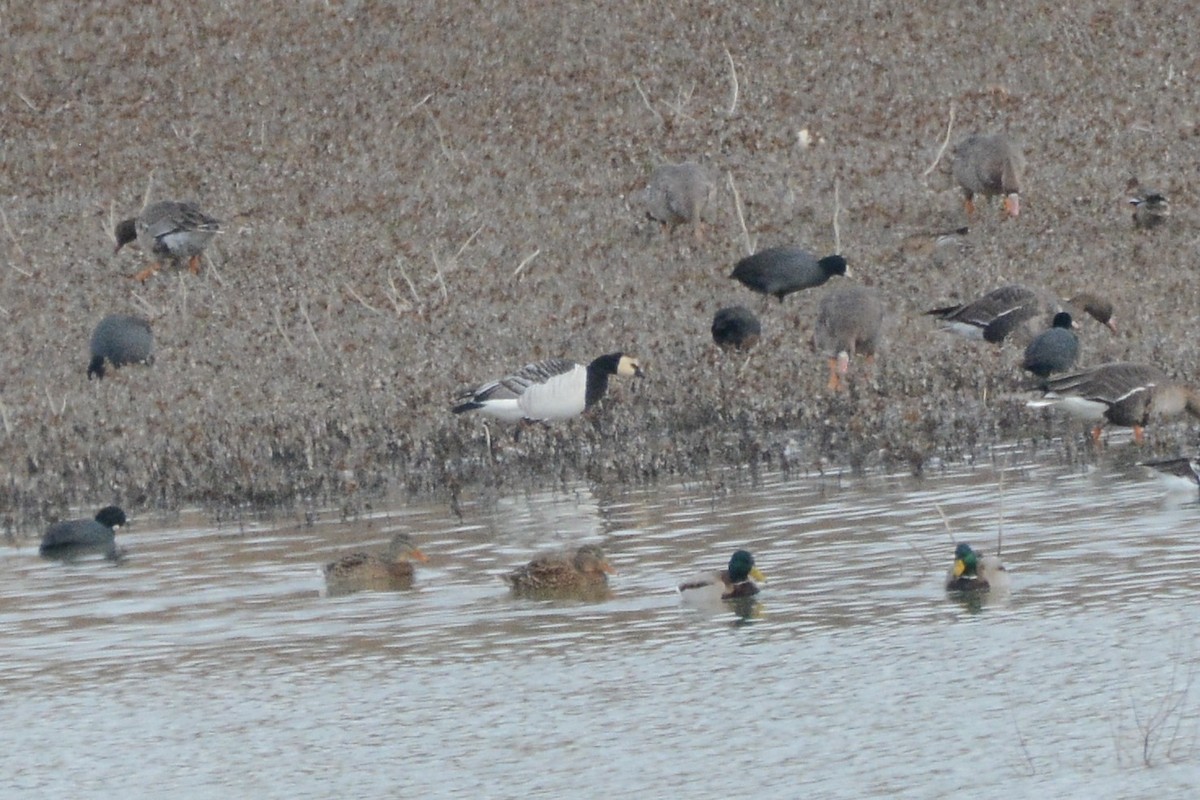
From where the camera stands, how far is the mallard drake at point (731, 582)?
11883 millimetres

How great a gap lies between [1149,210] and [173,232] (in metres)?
11.1

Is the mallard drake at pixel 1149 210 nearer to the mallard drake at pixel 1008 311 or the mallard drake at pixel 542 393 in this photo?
the mallard drake at pixel 1008 311

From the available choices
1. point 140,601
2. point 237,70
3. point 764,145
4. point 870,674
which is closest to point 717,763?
point 870,674

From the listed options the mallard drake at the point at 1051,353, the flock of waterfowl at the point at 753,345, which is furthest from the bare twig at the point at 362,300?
the mallard drake at the point at 1051,353

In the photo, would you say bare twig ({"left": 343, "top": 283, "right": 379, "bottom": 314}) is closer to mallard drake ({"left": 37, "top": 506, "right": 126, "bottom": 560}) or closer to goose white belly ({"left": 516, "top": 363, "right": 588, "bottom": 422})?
goose white belly ({"left": 516, "top": 363, "right": 588, "bottom": 422})

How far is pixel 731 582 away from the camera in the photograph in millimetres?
12086

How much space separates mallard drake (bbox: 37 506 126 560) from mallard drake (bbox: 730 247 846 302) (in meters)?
8.93

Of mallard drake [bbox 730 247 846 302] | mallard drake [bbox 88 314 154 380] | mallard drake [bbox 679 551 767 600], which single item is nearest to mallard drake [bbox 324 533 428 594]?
mallard drake [bbox 679 551 767 600]

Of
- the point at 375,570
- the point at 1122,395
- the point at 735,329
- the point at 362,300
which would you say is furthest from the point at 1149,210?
the point at 375,570

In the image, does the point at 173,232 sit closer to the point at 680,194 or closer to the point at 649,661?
the point at 680,194

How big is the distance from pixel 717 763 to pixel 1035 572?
3955mm

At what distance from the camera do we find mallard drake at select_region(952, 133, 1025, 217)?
24.9 meters

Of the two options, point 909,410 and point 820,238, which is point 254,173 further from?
point 909,410

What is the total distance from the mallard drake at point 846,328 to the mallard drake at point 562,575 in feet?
20.5
